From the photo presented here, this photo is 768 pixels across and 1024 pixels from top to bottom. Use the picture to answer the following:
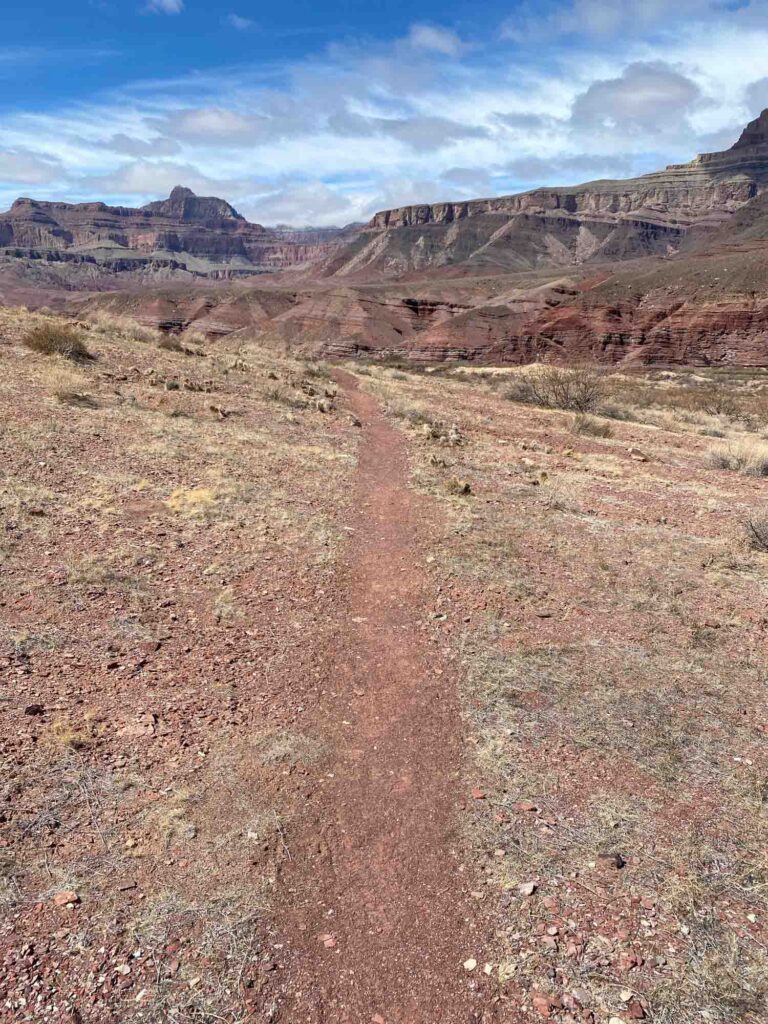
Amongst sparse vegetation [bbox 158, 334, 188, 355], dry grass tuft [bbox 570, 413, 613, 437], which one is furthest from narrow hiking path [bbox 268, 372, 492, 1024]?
sparse vegetation [bbox 158, 334, 188, 355]

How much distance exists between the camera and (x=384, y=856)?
12.6ft

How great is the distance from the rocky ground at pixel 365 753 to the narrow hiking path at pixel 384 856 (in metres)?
0.02

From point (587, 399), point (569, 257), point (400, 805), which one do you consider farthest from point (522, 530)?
point (569, 257)

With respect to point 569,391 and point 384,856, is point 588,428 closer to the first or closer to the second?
point 569,391

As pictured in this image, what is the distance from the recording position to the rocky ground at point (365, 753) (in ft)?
10.3

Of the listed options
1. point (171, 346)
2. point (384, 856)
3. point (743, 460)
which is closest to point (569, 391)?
point (743, 460)

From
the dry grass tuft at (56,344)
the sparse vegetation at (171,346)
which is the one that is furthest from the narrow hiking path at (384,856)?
the sparse vegetation at (171,346)

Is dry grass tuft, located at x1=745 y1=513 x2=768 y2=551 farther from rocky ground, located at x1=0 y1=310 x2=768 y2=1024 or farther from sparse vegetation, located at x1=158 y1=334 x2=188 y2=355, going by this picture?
sparse vegetation, located at x1=158 y1=334 x2=188 y2=355

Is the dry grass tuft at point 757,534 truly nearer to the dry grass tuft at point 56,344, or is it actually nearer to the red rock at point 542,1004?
the red rock at point 542,1004

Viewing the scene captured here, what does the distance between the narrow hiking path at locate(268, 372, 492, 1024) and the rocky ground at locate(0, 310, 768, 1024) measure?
2 cm

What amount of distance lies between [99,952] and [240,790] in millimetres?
1260

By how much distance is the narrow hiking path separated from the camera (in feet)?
10.1

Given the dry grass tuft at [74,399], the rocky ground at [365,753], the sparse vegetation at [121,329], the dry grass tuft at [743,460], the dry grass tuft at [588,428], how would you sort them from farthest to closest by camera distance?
the sparse vegetation at [121,329] < the dry grass tuft at [588,428] < the dry grass tuft at [743,460] < the dry grass tuft at [74,399] < the rocky ground at [365,753]

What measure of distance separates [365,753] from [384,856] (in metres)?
0.96
